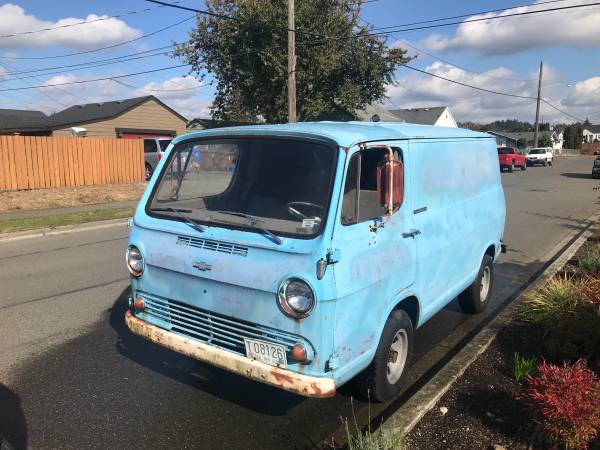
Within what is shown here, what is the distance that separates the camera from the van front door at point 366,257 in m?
2.94

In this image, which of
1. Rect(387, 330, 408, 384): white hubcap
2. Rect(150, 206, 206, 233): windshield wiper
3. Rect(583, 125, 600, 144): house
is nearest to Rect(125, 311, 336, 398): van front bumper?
Rect(150, 206, 206, 233): windshield wiper

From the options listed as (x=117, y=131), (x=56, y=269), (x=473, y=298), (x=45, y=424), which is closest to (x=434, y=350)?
(x=473, y=298)

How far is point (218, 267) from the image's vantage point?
10.3 feet

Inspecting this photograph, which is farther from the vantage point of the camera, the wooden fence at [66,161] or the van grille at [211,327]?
the wooden fence at [66,161]

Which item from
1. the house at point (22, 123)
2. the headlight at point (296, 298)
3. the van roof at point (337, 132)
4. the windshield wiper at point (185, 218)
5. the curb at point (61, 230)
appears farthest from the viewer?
the house at point (22, 123)

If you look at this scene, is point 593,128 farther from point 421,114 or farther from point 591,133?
point 421,114

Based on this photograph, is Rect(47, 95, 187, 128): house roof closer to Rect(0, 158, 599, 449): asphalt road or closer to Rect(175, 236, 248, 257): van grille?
Rect(0, 158, 599, 449): asphalt road

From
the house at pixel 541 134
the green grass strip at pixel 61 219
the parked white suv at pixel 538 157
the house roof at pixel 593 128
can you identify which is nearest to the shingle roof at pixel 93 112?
the green grass strip at pixel 61 219

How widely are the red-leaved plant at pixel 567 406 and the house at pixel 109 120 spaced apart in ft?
114

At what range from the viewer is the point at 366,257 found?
3100mm

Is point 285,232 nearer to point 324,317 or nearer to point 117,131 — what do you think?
point 324,317

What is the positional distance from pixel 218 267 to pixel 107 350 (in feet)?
6.86

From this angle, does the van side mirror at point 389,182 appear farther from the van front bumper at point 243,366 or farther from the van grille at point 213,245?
the van front bumper at point 243,366

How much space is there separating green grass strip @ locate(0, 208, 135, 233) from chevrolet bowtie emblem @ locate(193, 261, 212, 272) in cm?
920
